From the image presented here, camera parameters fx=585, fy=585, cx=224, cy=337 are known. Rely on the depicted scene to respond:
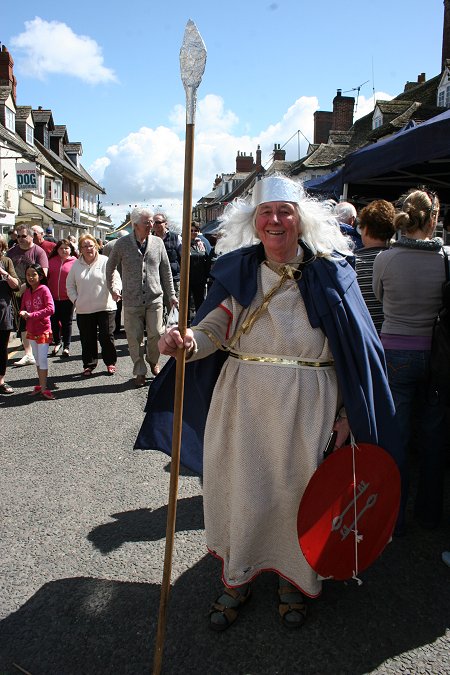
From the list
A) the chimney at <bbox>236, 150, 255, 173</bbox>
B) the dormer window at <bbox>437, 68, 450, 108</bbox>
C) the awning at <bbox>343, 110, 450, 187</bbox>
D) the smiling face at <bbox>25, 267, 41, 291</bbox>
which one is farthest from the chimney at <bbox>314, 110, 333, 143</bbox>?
the smiling face at <bbox>25, 267, 41, 291</bbox>

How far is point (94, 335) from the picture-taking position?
7.78m

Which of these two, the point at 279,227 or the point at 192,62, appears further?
the point at 279,227

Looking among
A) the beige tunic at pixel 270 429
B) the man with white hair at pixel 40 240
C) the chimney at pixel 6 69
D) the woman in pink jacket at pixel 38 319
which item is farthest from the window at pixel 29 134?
the beige tunic at pixel 270 429

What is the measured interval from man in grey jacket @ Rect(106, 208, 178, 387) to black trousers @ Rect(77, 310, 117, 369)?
69 centimetres

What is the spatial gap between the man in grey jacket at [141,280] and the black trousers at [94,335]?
27.1 inches

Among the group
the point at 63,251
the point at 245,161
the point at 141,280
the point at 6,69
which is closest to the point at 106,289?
the point at 141,280

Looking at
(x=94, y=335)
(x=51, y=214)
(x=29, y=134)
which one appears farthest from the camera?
(x=51, y=214)

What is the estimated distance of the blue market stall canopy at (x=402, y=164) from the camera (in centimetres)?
495

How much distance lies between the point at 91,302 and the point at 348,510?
A: 5.66 metres

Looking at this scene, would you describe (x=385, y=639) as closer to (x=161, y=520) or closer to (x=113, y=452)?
(x=161, y=520)

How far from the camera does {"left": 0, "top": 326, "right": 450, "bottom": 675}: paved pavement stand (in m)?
2.47

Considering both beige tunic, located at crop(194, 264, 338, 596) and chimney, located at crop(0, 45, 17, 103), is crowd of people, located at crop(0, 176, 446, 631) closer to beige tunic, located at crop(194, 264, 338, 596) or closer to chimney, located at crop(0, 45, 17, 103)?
beige tunic, located at crop(194, 264, 338, 596)

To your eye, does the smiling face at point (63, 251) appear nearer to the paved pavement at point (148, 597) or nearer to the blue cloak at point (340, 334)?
the paved pavement at point (148, 597)

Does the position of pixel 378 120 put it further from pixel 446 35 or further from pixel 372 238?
pixel 372 238
